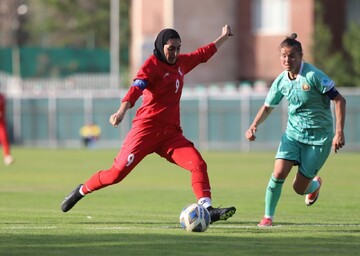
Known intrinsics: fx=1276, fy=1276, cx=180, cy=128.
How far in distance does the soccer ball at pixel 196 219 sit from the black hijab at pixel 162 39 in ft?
6.38

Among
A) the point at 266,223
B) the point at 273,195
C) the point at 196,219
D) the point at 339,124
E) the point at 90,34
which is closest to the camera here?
the point at 196,219

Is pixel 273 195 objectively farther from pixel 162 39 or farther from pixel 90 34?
pixel 90 34

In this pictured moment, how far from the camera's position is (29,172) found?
99.8 ft

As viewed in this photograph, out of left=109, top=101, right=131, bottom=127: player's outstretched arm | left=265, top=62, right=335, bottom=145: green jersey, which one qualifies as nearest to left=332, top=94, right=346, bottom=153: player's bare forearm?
left=265, top=62, right=335, bottom=145: green jersey

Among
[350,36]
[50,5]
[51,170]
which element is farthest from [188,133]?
[50,5]

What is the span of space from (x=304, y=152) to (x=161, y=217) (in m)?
2.48

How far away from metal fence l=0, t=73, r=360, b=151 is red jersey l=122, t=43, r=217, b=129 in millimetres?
31856

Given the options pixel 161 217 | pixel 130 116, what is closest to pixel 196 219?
pixel 161 217

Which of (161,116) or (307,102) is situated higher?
(307,102)

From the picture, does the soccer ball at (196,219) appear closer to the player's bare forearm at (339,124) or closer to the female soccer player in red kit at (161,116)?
the female soccer player in red kit at (161,116)

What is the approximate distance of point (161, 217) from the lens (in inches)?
651

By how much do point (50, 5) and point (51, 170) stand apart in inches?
1557

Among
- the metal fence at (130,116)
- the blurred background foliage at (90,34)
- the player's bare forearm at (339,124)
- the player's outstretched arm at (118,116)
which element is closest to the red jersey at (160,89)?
the player's outstretched arm at (118,116)

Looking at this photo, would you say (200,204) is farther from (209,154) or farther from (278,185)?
(209,154)
